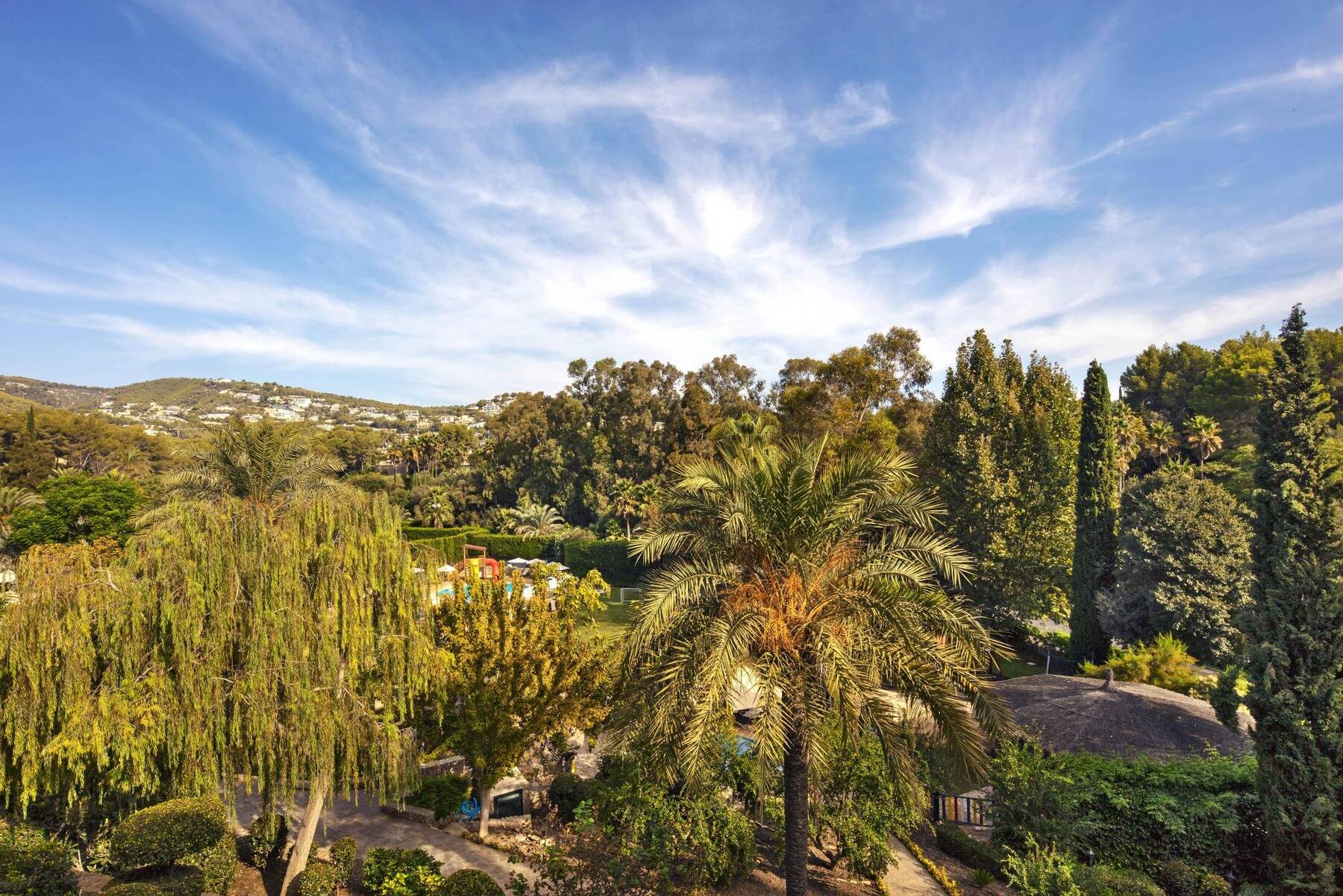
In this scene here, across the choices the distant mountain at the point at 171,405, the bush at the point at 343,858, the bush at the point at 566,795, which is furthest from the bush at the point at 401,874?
the distant mountain at the point at 171,405

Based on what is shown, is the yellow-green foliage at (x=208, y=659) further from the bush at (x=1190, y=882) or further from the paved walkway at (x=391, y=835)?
the bush at (x=1190, y=882)

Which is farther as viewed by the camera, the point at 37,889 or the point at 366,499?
the point at 366,499

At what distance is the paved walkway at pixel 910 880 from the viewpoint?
1034 centimetres

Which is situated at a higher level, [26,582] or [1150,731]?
[26,582]

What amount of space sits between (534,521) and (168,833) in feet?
124

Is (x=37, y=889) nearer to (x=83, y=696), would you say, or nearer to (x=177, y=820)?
(x=177, y=820)

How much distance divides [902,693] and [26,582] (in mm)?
11344

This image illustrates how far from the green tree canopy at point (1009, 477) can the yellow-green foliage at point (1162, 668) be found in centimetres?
526

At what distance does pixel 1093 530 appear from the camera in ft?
73.1

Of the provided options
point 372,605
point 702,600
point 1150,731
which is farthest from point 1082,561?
point 372,605

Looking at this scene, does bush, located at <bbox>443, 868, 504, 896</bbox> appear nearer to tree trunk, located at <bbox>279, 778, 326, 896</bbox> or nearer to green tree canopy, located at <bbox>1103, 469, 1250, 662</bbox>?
tree trunk, located at <bbox>279, 778, 326, 896</bbox>

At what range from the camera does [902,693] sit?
Answer: 27.2ft

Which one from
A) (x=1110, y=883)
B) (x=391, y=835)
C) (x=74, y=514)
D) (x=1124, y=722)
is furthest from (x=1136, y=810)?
(x=74, y=514)

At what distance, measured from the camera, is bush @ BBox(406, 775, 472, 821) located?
1229cm
